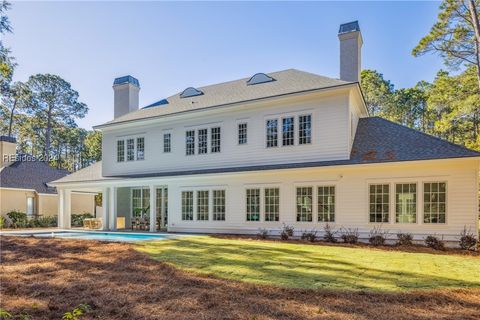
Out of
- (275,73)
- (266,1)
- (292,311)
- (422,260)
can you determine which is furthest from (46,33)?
(422,260)

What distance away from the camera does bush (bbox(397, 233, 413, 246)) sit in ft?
40.6

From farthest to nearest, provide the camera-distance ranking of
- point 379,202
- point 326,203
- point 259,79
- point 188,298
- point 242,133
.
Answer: point 259,79, point 242,133, point 326,203, point 379,202, point 188,298

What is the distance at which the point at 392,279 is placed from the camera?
22.8 feet

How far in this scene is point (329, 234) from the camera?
534 inches

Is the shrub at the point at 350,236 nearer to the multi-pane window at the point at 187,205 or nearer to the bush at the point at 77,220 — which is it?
the multi-pane window at the point at 187,205

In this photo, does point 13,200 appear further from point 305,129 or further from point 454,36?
point 454,36

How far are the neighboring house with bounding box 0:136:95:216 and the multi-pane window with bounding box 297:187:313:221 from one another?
20899mm

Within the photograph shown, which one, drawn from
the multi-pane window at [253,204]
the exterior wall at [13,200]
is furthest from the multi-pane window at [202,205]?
the exterior wall at [13,200]

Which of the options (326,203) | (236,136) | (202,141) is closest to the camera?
(326,203)

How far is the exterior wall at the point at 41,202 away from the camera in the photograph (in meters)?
24.3

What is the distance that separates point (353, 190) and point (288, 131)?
4.04 m

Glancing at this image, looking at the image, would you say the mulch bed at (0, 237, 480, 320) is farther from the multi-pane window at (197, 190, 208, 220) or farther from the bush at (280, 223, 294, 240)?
the multi-pane window at (197, 190, 208, 220)

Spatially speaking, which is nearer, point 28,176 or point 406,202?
point 406,202

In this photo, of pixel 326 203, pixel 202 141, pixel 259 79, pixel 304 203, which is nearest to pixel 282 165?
pixel 304 203
